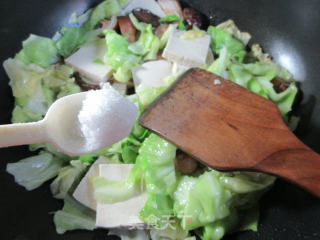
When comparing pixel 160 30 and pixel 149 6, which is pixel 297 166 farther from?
pixel 149 6

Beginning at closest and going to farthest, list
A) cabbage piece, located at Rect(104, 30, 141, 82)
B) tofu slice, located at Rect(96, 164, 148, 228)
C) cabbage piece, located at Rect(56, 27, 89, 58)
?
tofu slice, located at Rect(96, 164, 148, 228) → cabbage piece, located at Rect(104, 30, 141, 82) → cabbage piece, located at Rect(56, 27, 89, 58)

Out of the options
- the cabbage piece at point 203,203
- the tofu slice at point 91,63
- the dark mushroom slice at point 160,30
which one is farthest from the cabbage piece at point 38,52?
the cabbage piece at point 203,203

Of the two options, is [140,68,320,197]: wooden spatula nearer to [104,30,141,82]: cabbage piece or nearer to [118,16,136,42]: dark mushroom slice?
[104,30,141,82]: cabbage piece

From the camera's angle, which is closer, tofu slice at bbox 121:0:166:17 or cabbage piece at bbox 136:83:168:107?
cabbage piece at bbox 136:83:168:107

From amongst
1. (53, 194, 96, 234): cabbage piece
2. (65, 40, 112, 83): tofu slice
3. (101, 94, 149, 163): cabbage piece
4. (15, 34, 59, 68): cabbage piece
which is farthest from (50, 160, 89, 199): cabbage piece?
(15, 34, 59, 68): cabbage piece

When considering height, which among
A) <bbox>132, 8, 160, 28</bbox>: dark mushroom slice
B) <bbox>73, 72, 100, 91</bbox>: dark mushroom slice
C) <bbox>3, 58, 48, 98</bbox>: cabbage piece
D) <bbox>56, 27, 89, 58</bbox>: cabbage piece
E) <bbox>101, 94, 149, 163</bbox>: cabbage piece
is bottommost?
<bbox>101, 94, 149, 163</bbox>: cabbage piece

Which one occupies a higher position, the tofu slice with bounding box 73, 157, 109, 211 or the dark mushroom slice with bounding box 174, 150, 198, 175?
the dark mushroom slice with bounding box 174, 150, 198, 175

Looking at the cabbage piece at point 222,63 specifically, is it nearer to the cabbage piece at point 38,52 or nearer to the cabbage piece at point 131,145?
the cabbage piece at point 131,145
